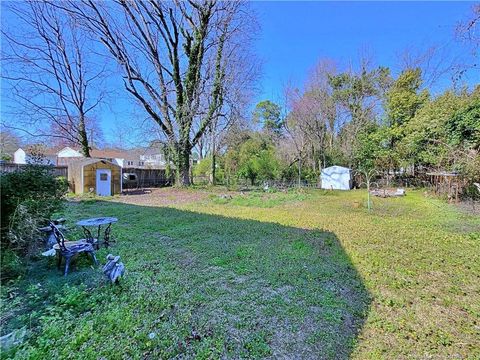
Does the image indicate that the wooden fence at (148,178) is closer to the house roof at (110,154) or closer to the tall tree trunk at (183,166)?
the tall tree trunk at (183,166)

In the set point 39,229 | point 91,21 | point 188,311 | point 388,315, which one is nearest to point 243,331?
point 188,311

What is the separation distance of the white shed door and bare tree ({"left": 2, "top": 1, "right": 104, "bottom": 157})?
12.0ft

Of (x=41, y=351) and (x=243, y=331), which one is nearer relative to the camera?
(x=41, y=351)

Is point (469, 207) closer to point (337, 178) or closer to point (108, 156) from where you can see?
point (337, 178)

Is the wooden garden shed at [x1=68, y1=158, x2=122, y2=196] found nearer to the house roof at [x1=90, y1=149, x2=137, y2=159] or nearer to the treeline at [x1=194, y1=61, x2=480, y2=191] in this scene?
the treeline at [x1=194, y1=61, x2=480, y2=191]

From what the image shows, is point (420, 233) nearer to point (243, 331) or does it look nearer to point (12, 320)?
point (243, 331)

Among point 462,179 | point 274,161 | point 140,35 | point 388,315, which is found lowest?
point 388,315

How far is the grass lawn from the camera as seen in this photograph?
6.57ft

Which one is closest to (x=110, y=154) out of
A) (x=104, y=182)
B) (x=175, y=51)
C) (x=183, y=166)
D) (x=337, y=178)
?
(x=104, y=182)

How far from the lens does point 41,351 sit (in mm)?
1783

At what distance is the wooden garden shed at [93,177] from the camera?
1325 cm

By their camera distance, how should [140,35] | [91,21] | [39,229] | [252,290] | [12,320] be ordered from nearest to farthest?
[12,320] → [252,290] → [39,229] → [91,21] → [140,35]

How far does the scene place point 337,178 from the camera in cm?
1792

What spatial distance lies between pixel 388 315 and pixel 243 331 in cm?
154
